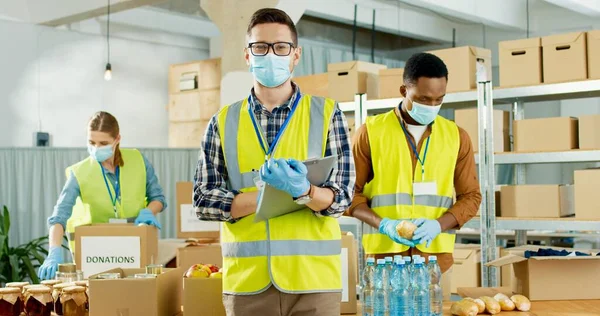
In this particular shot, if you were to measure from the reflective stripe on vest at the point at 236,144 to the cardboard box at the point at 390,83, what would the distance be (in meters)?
3.07

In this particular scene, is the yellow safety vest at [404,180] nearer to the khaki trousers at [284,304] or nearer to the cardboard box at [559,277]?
the cardboard box at [559,277]

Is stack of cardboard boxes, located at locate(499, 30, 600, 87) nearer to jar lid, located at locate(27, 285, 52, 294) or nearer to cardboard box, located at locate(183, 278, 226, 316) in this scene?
cardboard box, located at locate(183, 278, 226, 316)

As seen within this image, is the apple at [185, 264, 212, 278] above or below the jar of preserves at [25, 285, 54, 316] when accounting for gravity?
above

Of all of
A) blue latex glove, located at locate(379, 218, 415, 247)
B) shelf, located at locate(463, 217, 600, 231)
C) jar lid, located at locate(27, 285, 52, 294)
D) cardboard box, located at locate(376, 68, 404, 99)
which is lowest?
jar lid, located at locate(27, 285, 52, 294)

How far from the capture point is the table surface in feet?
8.56

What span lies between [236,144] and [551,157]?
299 centimetres

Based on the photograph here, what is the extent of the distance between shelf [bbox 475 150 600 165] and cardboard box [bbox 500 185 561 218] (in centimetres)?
16

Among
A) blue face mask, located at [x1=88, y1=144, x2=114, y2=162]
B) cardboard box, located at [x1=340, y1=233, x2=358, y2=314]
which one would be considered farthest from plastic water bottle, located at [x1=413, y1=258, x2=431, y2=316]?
blue face mask, located at [x1=88, y1=144, x2=114, y2=162]

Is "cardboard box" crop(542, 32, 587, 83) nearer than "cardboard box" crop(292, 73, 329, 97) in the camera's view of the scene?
Yes

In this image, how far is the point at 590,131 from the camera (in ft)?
14.4

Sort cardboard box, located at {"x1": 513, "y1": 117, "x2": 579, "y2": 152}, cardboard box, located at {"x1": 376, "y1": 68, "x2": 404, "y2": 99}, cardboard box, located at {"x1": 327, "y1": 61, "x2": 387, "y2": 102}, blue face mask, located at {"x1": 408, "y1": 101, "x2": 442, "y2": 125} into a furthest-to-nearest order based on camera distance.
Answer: cardboard box, located at {"x1": 327, "y1": 61, "x2": 387, "y2": 102} → cardboard box, located at {"x1": 376, "y1": 68, "x2": 404, "y2": 99} → cardboard box, located at {"x1": 513, "y1": 117, "x2": 579, "y2": 152} → blue face mask, located at {"x1": 408, "y1": 101, "x2": 442, "y2": 125}

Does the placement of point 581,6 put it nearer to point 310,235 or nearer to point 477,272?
point 477,272

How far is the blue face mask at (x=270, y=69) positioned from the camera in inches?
79.4

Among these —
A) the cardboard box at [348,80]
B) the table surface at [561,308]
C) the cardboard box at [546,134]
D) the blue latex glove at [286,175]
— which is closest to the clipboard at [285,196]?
the blue latex glove at [286,175]
